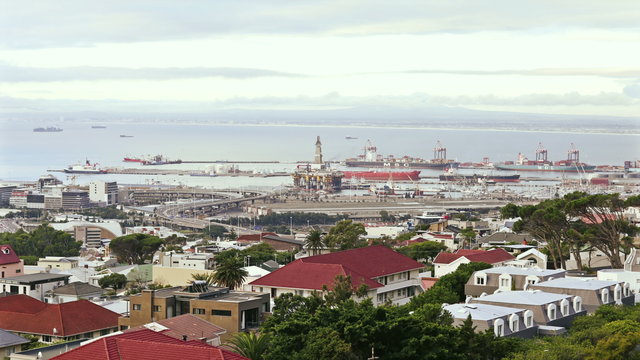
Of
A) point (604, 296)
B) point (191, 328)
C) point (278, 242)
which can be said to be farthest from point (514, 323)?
point (278, 242)

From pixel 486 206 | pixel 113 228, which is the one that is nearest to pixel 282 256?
pixel 113 228

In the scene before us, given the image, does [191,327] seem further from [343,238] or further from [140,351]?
[343,238]

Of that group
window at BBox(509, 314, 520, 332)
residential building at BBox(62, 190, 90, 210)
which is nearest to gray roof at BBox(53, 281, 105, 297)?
window at BBox(509, 314, 520, 332)

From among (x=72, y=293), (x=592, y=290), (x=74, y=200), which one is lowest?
(x=74, y=200)

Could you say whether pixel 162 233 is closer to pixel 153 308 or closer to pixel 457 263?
pixel 457 263

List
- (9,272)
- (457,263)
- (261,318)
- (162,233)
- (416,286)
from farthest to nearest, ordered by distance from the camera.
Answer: (162,233) → (9,272) → (457,263) → (416,286) → (261,318)

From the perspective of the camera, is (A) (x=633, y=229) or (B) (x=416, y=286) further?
(A) (x=633, y=229)

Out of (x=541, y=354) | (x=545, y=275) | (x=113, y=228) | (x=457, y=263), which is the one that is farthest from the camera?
(x=113, y=228)
